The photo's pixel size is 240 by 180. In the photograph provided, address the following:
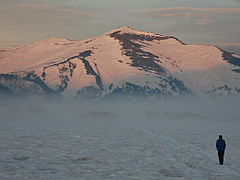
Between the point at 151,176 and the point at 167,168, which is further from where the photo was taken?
the point at 167,168

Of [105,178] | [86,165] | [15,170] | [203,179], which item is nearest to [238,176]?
[203,179]

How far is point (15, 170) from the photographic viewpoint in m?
25.2

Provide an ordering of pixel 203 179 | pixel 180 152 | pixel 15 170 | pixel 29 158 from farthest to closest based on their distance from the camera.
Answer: pixel 180 152 → pixel 29 158 → pixel 15 170 → pixel 203 179

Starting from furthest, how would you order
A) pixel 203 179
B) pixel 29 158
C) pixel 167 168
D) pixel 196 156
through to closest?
pixel 196 156, pixel 29 158, pixel 167 168, pixel 203 179

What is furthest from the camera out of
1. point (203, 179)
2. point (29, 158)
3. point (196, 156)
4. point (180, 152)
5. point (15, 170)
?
point (180, 152)

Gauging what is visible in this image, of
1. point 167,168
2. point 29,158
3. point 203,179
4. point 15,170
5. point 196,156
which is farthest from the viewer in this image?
point 196,156

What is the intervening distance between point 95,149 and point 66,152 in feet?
11.9

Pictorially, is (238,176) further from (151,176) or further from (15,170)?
(15,170)

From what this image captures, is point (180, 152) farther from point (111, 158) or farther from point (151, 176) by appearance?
point (151, 176)

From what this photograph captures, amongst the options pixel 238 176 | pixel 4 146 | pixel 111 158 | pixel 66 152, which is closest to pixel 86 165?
pixel 111 158

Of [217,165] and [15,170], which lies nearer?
[15,170]

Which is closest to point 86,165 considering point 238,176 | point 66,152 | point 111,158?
point 111,158

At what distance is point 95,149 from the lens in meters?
37.8

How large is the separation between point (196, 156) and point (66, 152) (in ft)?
33.0
